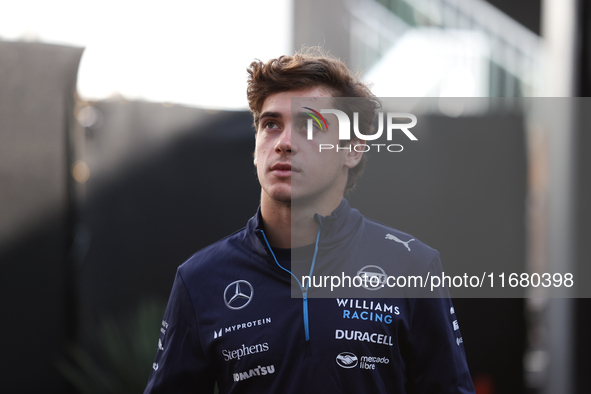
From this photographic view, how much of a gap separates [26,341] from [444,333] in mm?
2415

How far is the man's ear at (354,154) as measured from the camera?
173 cm

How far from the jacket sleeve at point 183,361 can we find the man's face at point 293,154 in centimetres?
49

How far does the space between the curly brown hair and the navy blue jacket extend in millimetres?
404

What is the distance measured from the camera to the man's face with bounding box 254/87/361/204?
1555mm

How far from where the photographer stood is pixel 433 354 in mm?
1477

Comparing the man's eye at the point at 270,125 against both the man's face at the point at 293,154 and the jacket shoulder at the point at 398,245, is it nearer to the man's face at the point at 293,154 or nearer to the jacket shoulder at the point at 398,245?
the man's face at the point at 293,154

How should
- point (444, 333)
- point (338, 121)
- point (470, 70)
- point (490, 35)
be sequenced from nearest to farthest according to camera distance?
point (444, 333) → point (338, 121) → point (470, 70) → point (490, 35)

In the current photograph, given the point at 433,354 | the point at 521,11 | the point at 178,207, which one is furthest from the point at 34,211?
the point at 521,11

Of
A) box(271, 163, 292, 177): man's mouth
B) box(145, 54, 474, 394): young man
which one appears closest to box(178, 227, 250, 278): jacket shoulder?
box(145, 54, 474, 394): young man

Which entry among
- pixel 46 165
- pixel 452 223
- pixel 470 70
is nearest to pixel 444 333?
pixel 452 223

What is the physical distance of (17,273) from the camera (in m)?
2.74

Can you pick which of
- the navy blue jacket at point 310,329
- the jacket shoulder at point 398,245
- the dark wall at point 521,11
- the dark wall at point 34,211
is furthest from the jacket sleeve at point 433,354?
the dark wall at point 521,11

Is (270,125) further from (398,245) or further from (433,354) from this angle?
(433,354)

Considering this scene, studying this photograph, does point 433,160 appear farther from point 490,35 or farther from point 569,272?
point 490,35
